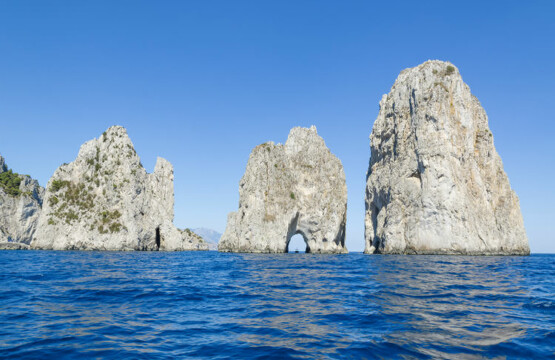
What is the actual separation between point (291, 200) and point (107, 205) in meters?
52.9

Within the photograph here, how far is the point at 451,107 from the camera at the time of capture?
Result: 70.1 metres

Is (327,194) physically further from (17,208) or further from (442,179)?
(17,208)

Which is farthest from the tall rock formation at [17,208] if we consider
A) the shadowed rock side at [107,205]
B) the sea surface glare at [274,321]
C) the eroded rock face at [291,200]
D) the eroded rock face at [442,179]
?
the sea surface glare at [274,321]

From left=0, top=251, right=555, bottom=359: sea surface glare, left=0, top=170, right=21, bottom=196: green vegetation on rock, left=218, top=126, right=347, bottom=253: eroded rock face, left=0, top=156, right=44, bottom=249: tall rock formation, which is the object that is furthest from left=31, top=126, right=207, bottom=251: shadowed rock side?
left=0, top=251, right=555, bottom=359: sea surface glare

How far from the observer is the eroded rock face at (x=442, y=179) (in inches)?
2510

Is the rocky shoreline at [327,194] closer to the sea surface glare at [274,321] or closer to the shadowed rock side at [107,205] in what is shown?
the shadowed rock side at [107,205]

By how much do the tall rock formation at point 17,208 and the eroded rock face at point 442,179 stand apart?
102081 mm

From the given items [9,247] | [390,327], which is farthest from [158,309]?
[9,247]

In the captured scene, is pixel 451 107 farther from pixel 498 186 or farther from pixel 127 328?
pixel 127 328

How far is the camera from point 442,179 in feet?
213

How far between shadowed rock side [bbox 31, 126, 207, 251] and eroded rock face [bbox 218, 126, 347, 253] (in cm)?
2688

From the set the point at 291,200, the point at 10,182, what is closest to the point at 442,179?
the point at 291,200

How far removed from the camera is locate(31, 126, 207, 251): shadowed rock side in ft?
300

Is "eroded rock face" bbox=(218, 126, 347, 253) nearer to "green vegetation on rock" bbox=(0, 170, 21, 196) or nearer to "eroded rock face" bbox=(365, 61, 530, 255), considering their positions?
"eroded rock face" bbox=(365, 61, 530, 255)
